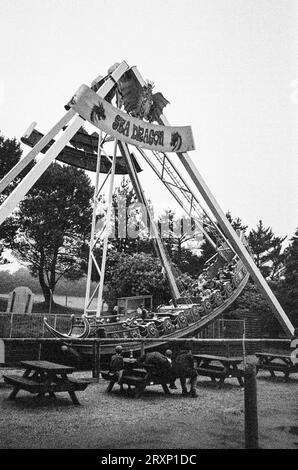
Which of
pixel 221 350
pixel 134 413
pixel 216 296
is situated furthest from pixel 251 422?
pixel 221 350

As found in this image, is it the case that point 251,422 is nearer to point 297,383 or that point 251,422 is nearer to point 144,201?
point 297,383

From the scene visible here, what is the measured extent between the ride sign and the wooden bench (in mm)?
5637

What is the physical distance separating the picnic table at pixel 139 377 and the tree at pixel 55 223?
28479mm

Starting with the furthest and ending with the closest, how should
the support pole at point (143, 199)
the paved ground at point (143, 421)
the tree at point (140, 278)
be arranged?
the tree at point (140, 278)
the support pole at point (143, 199)
the paved ground at point (143, 421)

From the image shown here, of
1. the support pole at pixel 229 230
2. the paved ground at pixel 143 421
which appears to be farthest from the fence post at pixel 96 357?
the support pole at pixel 229 230

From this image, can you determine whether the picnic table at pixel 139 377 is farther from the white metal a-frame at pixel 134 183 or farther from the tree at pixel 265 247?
the tree at pixel 265 247

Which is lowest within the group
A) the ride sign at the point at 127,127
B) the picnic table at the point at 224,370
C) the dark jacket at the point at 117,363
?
the dark jacket at the point at 117,363

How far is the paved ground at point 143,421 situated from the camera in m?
5.95

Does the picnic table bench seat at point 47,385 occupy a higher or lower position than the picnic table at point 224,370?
lower

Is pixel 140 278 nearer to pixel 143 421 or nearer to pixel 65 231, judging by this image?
pixel 65 231

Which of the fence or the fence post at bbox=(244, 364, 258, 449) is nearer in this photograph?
the fence post at bbox=(244, 364, 258, 449)

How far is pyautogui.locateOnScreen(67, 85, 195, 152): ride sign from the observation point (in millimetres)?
10445

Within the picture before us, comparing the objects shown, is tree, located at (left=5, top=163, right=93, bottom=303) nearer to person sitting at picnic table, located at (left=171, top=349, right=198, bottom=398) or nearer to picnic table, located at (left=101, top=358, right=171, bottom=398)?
picnic table, located at (left=101, top=358, right=171, bottom=398)
